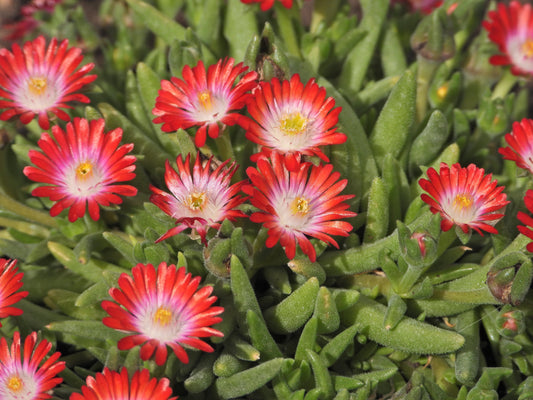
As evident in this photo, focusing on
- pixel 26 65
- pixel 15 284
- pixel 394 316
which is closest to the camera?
pixel 15 284

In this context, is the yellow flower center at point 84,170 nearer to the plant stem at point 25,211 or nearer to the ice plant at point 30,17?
the plant stem at point 25,211

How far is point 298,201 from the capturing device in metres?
1.47

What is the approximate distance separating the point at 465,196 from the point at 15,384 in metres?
1.05

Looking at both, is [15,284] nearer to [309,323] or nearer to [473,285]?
[309,323]

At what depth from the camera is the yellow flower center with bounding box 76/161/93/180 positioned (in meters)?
1.52

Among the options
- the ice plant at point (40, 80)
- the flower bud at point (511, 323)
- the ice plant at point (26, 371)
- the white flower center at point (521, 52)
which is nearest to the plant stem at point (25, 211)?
the ice plant at point (40, 80)

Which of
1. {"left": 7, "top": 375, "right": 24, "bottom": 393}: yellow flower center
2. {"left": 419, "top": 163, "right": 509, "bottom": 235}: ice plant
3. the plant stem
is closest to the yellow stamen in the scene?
{"left": 419, "top": 163, "right": 509, "bottom": 235}: ice plant

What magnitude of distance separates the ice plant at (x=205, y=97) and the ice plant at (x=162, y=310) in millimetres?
371

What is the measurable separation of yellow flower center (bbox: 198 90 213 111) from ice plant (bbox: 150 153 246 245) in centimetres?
14

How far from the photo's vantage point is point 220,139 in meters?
1.65

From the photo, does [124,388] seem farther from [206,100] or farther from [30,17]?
[30,17]

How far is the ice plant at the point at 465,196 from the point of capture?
1461mm

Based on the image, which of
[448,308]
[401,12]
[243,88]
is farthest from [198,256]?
[401,12]

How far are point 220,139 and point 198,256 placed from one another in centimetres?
30
